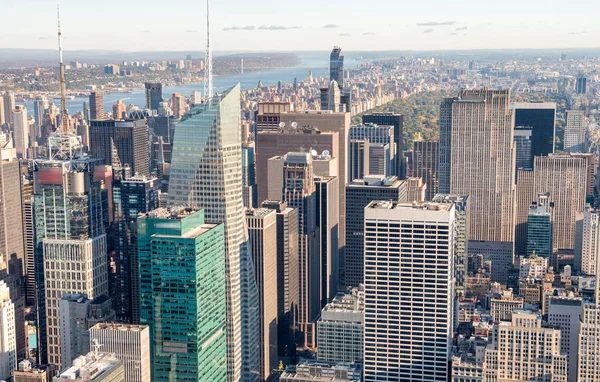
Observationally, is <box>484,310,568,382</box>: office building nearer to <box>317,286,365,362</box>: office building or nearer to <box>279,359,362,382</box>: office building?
<box>279,359,362,382</box>: office building

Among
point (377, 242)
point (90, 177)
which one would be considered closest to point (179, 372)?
point (377, 242)

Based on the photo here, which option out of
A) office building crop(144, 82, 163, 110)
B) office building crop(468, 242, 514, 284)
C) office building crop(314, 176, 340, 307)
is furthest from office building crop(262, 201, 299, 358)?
office building crop(144, 82, 163, 110)

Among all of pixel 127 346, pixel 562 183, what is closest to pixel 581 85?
pixel 562 183

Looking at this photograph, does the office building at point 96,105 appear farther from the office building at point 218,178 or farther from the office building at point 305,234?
the office building at point 218,178

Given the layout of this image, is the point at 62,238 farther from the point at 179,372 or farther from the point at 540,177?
the point at 540,177

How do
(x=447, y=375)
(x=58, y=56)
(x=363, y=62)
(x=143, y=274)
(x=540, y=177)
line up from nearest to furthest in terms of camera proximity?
(x=143, y=274) < (x=447, y=375) < (x=58, y=56) < (x=540, y=177) < (x=363, y=62)
